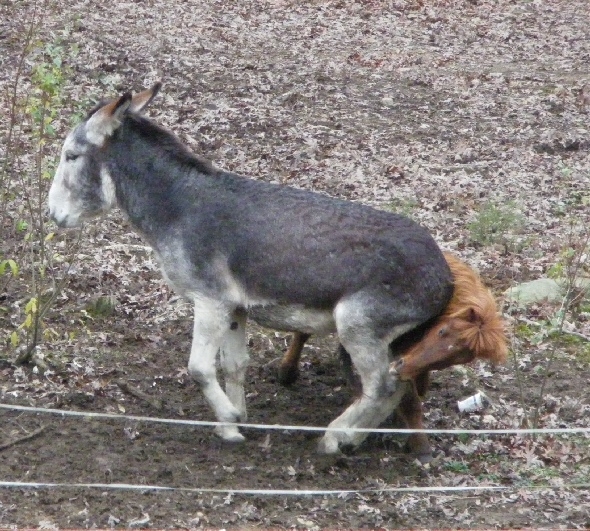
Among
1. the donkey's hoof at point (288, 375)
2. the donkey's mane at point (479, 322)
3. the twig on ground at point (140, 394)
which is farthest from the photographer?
the donkey's hoof at point (288, 375)

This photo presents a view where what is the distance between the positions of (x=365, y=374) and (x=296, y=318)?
0.61 meters

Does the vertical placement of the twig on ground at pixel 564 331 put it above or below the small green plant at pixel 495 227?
below

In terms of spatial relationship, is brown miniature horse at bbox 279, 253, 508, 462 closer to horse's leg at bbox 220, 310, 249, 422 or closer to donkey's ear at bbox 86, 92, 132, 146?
horse's leg at bbox 220, 310, 249, 422

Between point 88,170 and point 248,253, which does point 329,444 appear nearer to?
point 248,253

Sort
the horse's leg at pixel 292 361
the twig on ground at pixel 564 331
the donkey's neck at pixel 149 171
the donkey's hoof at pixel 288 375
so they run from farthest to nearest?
1. the twig on ground at pixel 564 331
2. the donkey's hoof at pixel 288 375
3. the horse's leg at pixel 292 361
4. the donkey's neck at pixel 149 171

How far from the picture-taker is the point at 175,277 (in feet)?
22.8

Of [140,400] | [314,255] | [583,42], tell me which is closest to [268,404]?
[140,400]

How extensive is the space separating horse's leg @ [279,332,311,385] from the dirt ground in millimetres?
99

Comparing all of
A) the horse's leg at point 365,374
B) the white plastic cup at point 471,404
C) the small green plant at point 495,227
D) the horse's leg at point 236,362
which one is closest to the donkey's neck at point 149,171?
the horse's leg at point 236,362

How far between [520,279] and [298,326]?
3.69 m

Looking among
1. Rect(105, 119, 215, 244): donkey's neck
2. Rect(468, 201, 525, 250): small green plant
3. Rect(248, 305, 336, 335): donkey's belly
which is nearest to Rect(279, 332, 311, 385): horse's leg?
Rect(248, 305, 336, 335): donkey's belly

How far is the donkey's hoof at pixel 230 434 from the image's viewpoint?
6965mm

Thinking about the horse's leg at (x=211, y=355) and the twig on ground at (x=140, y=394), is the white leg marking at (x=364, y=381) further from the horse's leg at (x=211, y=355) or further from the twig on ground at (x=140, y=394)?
the twig on ground at (x=140, y=394)

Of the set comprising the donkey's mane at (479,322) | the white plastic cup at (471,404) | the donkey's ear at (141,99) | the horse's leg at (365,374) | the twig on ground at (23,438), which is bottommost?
the twig on ground at (23,438)
